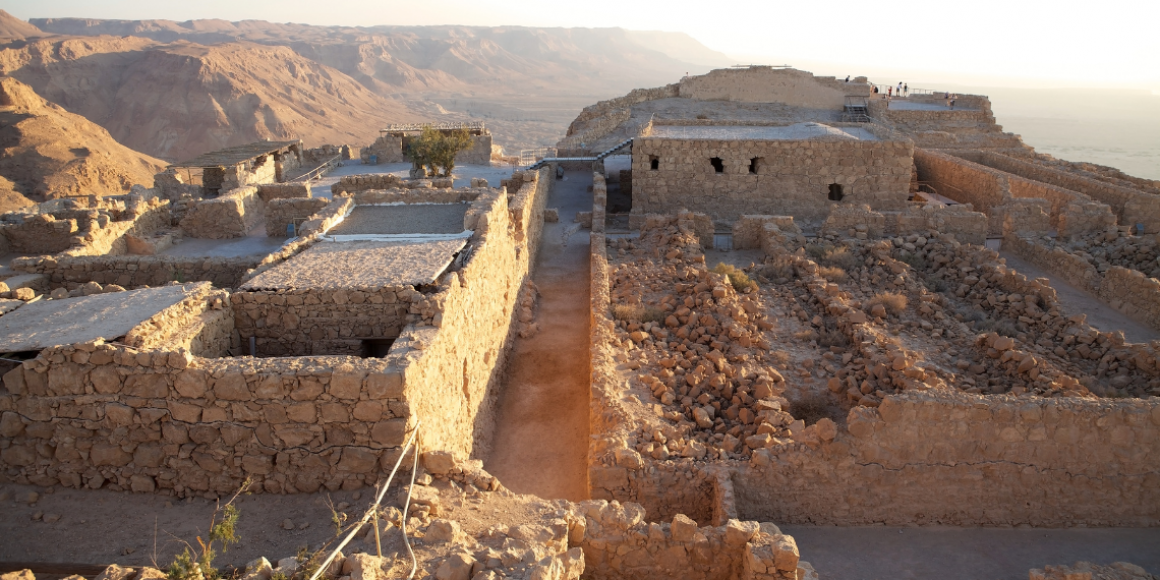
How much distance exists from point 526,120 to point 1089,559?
219 ft

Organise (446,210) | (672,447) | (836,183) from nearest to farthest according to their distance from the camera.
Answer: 1. (672,447)
2. (446,210)
3. (836,183)

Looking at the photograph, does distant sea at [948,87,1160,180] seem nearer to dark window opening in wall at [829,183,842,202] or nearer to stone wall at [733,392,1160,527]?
dark window opening in wall at [829,183,842,202]

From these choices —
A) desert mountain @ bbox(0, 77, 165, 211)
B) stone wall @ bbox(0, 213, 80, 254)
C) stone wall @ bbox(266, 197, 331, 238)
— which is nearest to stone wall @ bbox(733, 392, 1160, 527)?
stone wall @ bbox(266, 197, 331, 238)

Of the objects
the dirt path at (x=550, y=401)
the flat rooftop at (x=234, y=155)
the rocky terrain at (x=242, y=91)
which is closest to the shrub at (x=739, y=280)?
the dirt path at (x=550, y=401)

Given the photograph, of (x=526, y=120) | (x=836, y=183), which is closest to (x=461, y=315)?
(x=836, y=183)

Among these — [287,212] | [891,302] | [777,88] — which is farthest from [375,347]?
[777,88]

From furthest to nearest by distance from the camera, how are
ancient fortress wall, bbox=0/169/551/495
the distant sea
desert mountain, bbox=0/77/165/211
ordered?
the distant sea → desert mountain, bbox=0/77/165/211 → ancient fortress wall, bbox=0/169/551/495

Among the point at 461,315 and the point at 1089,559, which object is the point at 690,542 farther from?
the point at 1089,559

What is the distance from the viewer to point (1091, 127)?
103 meters

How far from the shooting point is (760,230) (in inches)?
582

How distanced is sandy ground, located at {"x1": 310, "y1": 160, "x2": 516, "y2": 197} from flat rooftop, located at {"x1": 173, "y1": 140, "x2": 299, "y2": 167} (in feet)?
6.32

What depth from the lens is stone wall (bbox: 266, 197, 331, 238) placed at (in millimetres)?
13609

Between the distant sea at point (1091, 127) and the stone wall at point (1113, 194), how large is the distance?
156ft

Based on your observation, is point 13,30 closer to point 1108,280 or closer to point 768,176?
point 768,176
